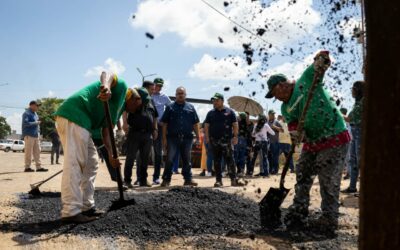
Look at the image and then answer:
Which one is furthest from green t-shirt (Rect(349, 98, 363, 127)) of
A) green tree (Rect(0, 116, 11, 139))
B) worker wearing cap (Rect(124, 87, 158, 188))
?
green tree (Rect(0, 116, 11, 139))

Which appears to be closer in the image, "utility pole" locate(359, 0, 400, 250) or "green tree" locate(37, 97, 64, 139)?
"utility pole" locate(359, 0, 400, 250)

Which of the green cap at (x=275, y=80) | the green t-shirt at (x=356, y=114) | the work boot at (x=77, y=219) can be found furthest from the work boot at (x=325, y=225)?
the green t-shirt at (x=356, y=114)

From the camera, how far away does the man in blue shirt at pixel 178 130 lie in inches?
325

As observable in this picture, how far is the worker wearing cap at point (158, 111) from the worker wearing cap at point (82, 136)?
3885 millimetres

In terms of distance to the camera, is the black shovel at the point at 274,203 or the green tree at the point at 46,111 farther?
the green tree at the point at 46,111

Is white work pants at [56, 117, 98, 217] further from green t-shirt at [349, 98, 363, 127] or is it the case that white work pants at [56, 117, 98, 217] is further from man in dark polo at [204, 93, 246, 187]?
green t-shirt at [349, 98, 363, 127]

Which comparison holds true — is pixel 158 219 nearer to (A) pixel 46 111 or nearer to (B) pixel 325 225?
(B) pixel 325 225

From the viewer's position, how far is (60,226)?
4.24m

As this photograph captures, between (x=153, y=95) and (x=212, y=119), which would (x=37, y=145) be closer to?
(x=153, y=95)

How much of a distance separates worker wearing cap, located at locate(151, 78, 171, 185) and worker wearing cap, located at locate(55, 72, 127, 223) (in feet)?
12.7

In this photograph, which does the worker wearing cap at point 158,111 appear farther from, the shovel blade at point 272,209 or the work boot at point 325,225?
the work boot at point 325,225

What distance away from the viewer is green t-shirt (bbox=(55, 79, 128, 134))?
4363 millimetres

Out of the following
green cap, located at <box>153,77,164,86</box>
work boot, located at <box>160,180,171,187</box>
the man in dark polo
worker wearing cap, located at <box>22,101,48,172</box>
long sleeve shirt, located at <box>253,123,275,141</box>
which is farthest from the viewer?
long sleeve shirt, located at <box>253,123,275,141</box>

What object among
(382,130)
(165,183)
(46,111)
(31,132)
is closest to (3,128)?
(46,111)
